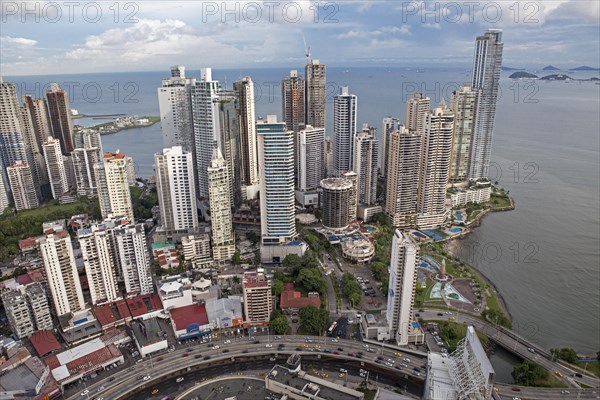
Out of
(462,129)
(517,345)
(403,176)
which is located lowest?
(517,345)

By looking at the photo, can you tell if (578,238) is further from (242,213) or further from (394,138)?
(242,213)

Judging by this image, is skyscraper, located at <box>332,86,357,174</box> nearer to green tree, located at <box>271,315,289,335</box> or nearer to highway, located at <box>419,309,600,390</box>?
highway, located at <box>419,309,600,390</box>

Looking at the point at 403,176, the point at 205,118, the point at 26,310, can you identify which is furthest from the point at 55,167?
the point at 403,176

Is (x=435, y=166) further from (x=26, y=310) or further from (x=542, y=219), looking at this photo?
(x=26, y=310)

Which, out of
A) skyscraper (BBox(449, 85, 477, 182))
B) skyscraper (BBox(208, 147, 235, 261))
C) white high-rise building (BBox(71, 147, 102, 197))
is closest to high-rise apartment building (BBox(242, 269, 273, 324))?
skyscraper (BBox(208, 147, 235, 261))

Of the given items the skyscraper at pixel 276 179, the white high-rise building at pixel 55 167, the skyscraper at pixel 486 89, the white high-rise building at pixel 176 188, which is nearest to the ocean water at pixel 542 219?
the skyscraper at pixel 486 89

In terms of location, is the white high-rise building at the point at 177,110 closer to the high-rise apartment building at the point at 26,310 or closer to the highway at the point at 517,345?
the high-rise apartment building at the point at 26,310

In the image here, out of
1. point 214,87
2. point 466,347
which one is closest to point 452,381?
point 466,347
